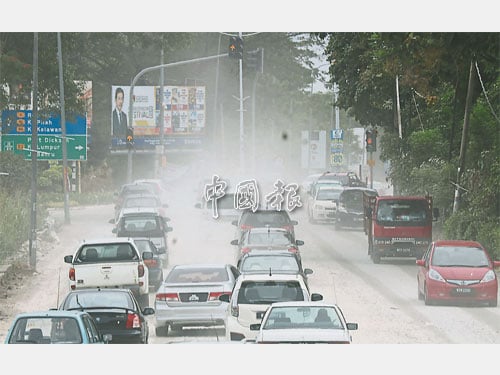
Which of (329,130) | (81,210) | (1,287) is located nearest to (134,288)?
(1,287)

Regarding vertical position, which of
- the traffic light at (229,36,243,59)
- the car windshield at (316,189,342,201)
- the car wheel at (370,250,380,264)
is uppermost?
the traffic light at (229,36,243,59)

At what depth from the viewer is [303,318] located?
2072 cm

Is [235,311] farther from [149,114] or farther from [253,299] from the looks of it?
[149,114]

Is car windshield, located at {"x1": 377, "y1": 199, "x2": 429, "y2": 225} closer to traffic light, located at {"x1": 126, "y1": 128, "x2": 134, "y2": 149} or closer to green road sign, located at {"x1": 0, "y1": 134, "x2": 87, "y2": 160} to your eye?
traffic light, located at {"x1": 126, "y1": 128, "x2": 134, "y2": 149}

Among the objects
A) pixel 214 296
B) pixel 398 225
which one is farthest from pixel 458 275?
pixel 398 225

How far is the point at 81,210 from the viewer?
115 feet

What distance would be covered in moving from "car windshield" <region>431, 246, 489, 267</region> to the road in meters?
0.97

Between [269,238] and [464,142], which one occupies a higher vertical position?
[464,142]

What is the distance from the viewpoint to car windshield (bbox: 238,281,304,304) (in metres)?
24.2

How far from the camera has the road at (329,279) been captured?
27.5 m

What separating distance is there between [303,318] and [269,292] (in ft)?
12.4

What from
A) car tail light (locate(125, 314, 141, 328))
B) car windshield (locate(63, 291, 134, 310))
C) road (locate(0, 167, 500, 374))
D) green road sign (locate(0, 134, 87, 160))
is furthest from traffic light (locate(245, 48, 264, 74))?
car tail light (locate(125, 314, 141, 328))
